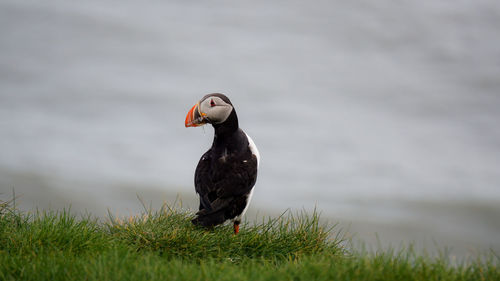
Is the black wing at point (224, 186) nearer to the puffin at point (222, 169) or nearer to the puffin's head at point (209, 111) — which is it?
the puffin at point (222, 169)

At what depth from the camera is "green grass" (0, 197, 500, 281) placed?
4324 millimetres

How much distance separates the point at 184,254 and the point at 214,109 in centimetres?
170

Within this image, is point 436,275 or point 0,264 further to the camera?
point 0,264

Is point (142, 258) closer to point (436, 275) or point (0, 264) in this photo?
point (0, 264)

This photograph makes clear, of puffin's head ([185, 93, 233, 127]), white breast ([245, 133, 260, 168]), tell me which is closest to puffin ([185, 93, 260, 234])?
puffin's head ([185, 93, 233, 127])

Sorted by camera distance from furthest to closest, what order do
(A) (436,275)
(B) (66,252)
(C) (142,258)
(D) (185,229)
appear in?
(D) (185,229) < (B) (66,252) < (C) (142,258) < (A) (436,275)

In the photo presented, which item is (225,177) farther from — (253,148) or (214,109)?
(214,109)

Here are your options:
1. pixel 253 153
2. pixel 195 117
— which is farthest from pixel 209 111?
pixel 253 153

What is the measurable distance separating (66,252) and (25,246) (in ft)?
1.76

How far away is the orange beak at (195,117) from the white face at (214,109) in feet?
0.15

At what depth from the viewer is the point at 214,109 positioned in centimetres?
585

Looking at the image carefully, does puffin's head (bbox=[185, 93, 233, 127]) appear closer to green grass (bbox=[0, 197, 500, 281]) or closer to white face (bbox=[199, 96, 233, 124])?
white face (bbox=[199, 96, 233, 124])

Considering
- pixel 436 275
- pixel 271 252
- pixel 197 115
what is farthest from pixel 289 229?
pixel 436 275

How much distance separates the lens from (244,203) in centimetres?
618
